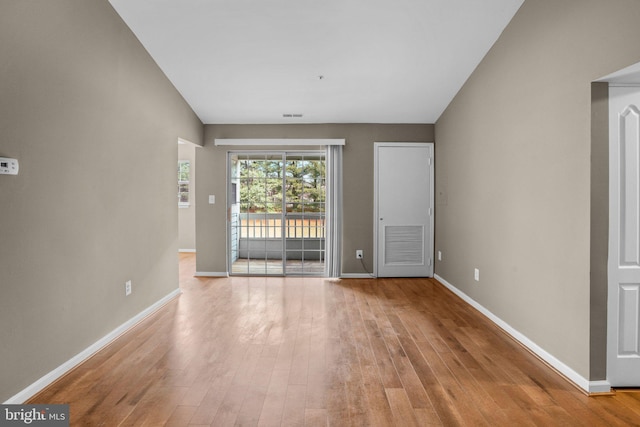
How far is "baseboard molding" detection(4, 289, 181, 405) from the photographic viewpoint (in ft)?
7.18

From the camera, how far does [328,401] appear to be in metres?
2.19

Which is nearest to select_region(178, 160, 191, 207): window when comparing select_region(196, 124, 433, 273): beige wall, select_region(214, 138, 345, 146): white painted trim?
select_region(196, 124, 433, 273): beige wall

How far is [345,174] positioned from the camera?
18.4 ft

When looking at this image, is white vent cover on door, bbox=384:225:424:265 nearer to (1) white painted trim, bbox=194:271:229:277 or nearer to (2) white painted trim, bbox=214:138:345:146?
(2) white painted trim, bbox=214:138:345:146

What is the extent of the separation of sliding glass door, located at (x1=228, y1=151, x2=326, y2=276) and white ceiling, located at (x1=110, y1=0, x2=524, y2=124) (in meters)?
0.80

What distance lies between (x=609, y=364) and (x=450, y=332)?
1.20 metres

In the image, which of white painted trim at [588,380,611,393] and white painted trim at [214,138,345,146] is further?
white painted trim at [214,138,345,146]

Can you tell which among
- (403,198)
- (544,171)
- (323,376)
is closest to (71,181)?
(323,376)

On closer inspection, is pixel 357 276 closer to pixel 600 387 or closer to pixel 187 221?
pixel 600 387

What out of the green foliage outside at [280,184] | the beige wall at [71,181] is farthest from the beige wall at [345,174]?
the beige wall at [71,181]

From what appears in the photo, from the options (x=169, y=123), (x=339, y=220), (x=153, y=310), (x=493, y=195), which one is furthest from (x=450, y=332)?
(x=169, y=123)

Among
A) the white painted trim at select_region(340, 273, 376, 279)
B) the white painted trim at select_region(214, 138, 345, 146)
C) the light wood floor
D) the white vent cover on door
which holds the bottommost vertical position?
the light wood floor

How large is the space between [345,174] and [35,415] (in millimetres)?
4421

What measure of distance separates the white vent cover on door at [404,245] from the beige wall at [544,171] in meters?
1.32
